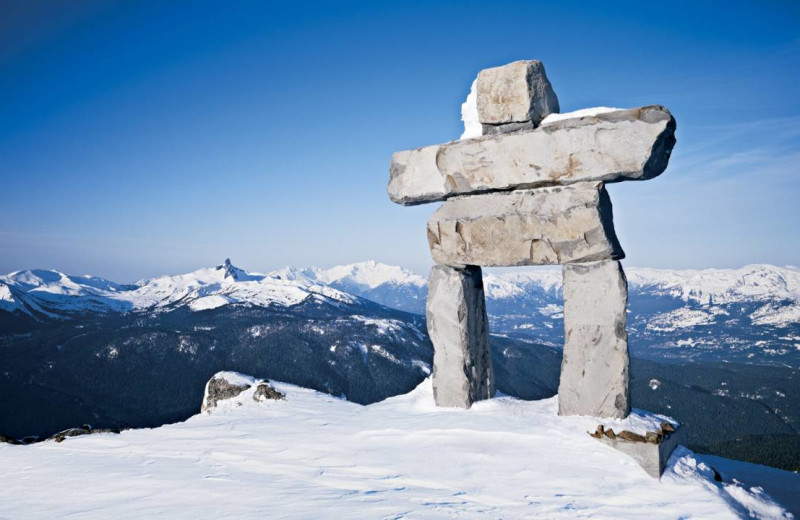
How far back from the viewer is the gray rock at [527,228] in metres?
8.49

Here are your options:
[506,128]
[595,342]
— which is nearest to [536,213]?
[506,128]

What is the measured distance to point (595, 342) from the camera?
865 cm

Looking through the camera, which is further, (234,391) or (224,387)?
(224,387)

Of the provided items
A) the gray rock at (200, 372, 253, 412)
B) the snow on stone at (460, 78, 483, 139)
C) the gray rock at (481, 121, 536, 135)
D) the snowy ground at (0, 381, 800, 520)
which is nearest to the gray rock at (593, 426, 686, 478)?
the snowy ground at (0, 381, 800, 520)

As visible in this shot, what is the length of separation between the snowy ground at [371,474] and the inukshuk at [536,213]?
3.20 feet

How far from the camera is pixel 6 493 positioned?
6641 mm

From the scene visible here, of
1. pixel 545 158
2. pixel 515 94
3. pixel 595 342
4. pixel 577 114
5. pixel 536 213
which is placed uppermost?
pixel 515 94

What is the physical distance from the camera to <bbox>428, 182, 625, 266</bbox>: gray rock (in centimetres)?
849

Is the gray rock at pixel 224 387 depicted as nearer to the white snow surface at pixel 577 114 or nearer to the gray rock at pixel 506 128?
the gray rock at pixel 506 128

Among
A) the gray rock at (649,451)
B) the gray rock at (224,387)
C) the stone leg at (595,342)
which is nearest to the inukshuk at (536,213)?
the stone leg at (595,342)

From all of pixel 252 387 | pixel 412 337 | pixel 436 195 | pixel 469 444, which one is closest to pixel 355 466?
pixel 469 444

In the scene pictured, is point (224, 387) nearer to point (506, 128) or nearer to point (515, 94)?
point (506, 128)

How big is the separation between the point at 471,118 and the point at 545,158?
78.5 inches

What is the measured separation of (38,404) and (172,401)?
31.1m
